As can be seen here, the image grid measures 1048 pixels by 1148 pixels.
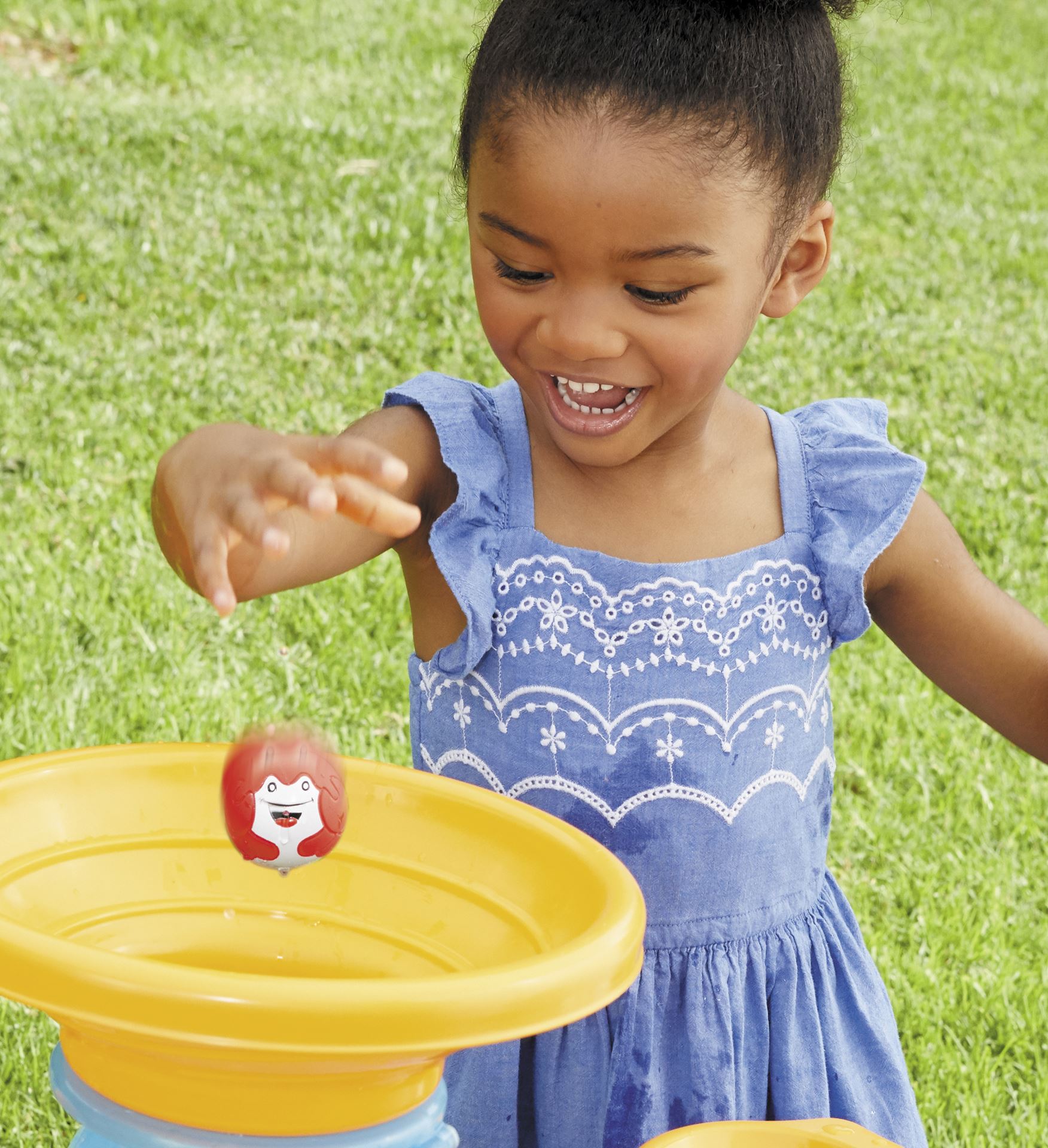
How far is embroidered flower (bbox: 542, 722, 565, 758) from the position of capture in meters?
1.72

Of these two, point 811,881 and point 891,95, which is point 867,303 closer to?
point 891,95

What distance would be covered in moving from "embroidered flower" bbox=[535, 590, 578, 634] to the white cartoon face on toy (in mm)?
469

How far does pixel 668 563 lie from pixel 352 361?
2890 millimetres

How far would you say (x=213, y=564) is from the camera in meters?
1.22

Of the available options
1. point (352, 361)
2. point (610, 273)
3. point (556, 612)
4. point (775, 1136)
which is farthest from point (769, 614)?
point (352, 361)

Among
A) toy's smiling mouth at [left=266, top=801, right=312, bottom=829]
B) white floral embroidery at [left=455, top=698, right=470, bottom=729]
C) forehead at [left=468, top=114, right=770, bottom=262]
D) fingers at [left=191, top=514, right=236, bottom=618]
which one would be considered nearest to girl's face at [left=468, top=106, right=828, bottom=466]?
forehead at [left=468, top=114, right=770, bottom=262]

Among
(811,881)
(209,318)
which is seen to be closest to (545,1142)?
(811,881)

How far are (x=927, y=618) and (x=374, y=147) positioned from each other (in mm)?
4242

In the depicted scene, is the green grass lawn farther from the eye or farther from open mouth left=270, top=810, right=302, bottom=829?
the eye

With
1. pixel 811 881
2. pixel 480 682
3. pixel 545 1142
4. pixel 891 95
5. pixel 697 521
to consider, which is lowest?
pixel 891 95

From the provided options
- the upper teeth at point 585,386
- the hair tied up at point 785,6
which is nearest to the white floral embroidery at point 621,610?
the upper teeth at point 585,386

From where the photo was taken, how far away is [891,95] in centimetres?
762

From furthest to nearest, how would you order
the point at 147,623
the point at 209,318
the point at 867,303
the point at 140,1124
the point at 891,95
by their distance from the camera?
the point at 891,95 < the point at 867,303 < the point at 209,318 < the point at 147,623 < the point at 140,1124

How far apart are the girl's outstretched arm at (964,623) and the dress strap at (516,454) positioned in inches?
16.1
